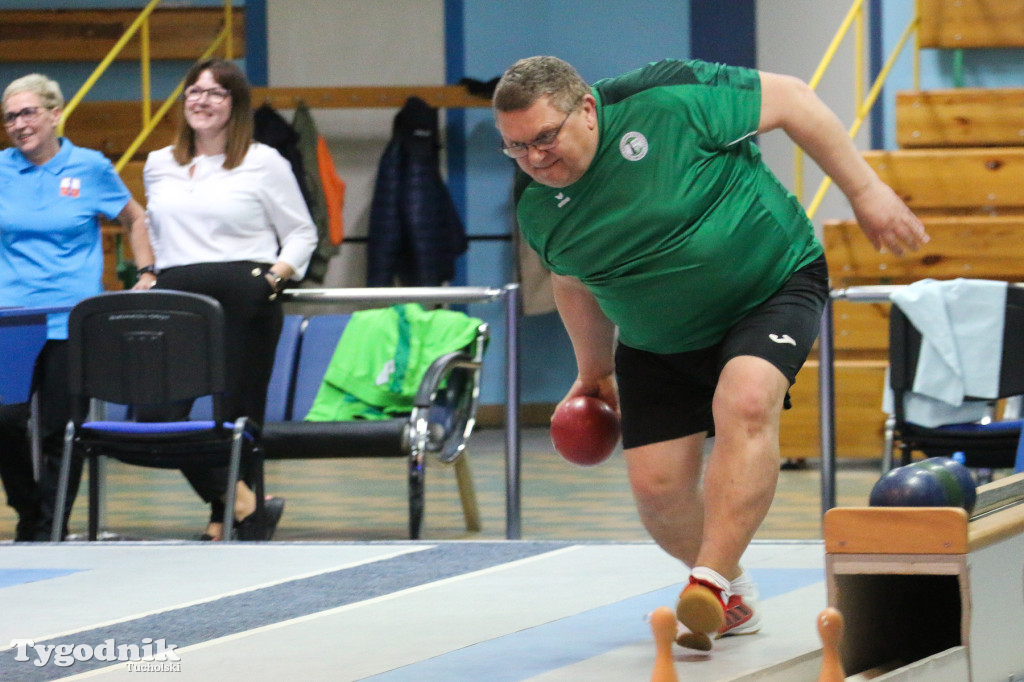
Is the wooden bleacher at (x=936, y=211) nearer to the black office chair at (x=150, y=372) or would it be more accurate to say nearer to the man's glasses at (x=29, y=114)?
the black office chair at (x=150, y=372)

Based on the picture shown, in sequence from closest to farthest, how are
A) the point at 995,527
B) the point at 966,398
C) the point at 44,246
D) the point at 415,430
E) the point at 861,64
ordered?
the point at 995,527
the point at 44,246
the point at 966,398
the point at 415,430
the point at 861,64

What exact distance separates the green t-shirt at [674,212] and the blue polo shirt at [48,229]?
8.09 ft

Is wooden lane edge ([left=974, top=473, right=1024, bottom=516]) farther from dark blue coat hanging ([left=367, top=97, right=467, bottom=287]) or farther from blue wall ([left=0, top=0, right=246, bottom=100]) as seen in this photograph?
blue wall ([left=0, top=0, right=246, bottom=100])

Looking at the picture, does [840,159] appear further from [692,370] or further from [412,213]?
[412,213]

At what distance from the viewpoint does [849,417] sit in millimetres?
6918

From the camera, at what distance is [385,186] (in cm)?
892

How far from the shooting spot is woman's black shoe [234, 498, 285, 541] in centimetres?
427

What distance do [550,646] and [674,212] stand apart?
0.79 m

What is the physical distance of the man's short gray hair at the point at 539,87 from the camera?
90.4 inches

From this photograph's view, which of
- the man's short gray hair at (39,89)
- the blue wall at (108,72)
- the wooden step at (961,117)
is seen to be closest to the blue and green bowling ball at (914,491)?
the man's short gray hair at (39,89)

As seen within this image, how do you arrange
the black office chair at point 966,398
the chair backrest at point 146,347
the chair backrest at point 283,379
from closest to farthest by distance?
the chair backrest at point 146,347
the black office chair at point 966,398
the chair backrest at point 283,379

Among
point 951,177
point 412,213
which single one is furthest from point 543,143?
point 412,213

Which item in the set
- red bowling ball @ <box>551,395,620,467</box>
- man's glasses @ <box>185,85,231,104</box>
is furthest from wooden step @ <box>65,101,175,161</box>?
red bowling ball @ <box>551,395,620,467</box>

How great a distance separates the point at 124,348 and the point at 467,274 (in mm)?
5407
